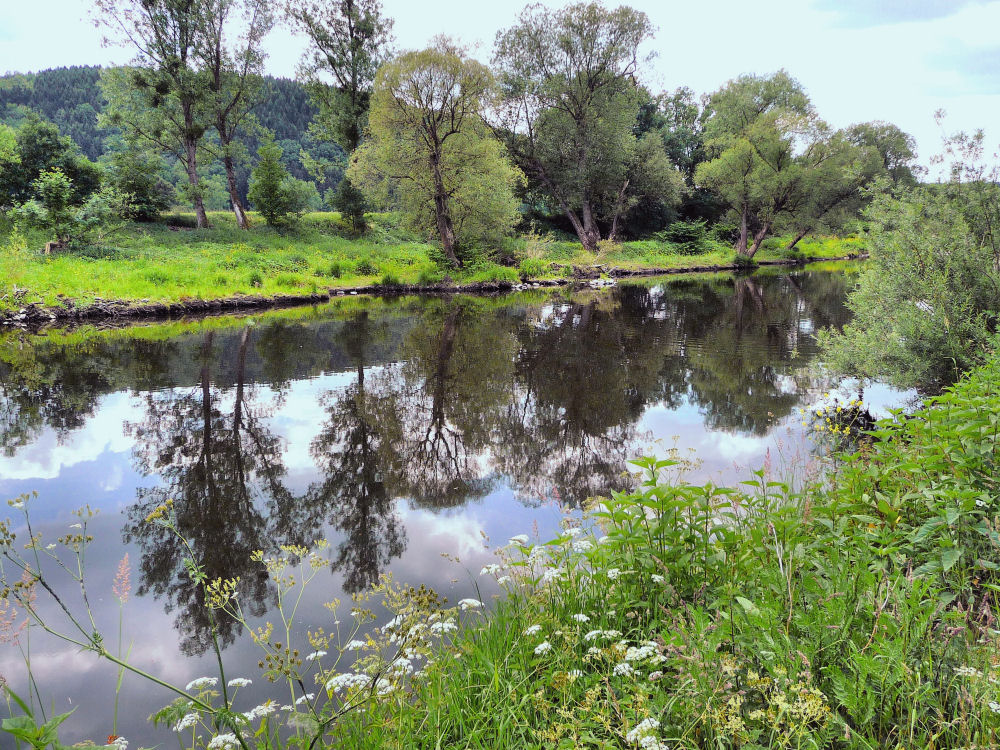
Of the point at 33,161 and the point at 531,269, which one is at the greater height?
the point at 33,161

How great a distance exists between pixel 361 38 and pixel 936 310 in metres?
37.8

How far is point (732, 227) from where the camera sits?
47625mm

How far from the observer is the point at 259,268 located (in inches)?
981

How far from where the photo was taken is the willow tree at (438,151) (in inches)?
960

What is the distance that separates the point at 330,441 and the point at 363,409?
4.80 ft

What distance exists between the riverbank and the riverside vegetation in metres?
17.1

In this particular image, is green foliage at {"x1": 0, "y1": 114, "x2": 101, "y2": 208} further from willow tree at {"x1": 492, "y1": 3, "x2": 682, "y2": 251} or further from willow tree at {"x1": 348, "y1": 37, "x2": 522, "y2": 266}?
willow tree at {"x1": 492, "y1": 3, "x2": 682, "y2": 251}

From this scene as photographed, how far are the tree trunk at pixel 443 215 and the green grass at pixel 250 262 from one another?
99cm

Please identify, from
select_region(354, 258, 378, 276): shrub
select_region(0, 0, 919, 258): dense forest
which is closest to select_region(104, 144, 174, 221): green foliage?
select_region(0, 0, 919, 258): dense forest

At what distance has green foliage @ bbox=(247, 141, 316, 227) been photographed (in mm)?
32469

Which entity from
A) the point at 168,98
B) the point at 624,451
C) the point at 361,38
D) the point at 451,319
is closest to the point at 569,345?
the point at 451,319

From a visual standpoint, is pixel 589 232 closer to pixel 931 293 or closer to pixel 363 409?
pixel 363 409

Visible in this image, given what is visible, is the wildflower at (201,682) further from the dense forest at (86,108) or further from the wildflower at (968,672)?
the dense forest at (86,108)

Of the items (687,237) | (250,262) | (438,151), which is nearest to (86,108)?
(250,262)
